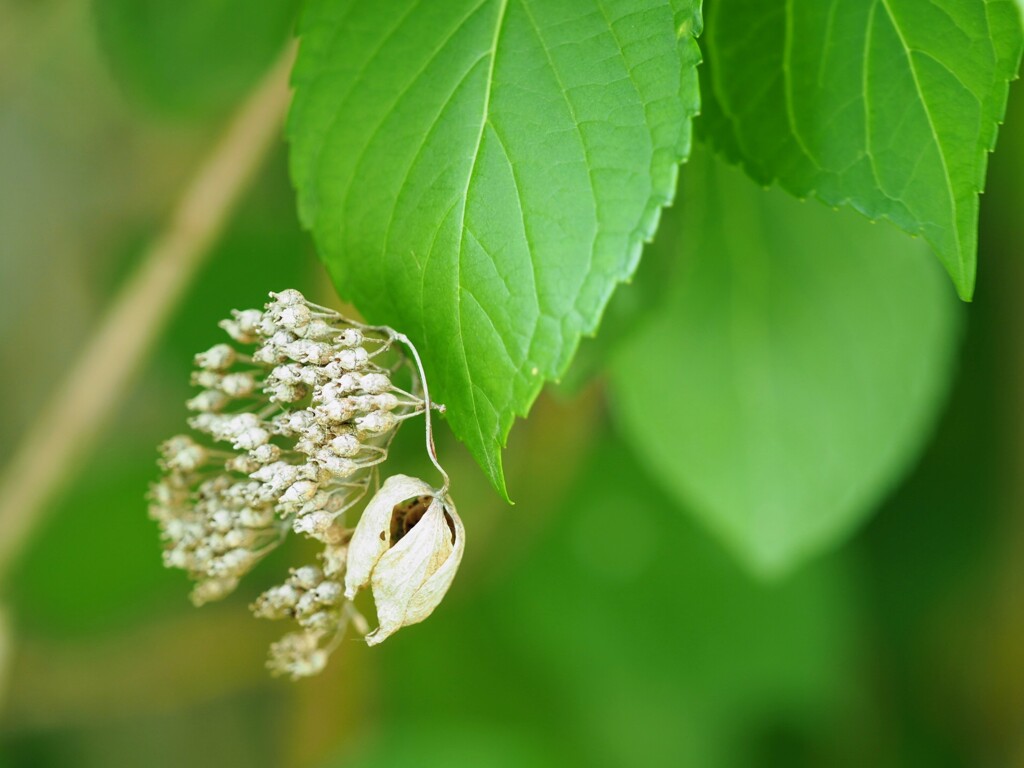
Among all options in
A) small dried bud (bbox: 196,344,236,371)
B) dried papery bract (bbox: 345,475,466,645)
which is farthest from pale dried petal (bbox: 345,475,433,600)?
small dried bud (bbox: 196,344,236,371)

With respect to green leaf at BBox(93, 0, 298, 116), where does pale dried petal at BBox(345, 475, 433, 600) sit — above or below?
below

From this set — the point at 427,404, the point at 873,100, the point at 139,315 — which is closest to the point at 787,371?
the point at 873,100

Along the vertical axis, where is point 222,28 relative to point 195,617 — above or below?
above

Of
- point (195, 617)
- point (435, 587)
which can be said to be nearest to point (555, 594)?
point (195, 617)

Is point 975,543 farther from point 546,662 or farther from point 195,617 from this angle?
point 195,617

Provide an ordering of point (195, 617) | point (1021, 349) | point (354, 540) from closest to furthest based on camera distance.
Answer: point (354, 540)
point (1021, 349)
point (195, 617)

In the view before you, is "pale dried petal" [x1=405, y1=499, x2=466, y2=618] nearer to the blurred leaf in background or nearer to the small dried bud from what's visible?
the small dried bud

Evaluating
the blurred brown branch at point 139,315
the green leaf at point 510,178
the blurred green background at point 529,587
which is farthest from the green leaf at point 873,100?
the blurred green background at point 529,587

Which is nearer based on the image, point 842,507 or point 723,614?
point 842,507
